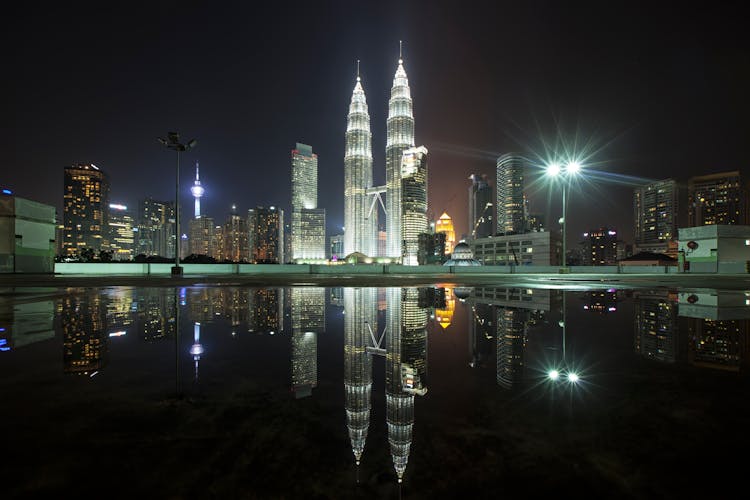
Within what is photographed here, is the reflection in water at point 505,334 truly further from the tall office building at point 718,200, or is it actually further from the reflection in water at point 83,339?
the tall office building at point 718,200

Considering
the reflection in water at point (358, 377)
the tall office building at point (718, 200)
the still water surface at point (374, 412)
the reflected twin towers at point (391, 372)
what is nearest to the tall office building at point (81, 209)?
the reflection in water at point (358, 377)

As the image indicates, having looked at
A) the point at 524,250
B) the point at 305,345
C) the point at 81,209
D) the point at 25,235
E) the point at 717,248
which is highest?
the point at 81,209

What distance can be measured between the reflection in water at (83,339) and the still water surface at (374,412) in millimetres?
54

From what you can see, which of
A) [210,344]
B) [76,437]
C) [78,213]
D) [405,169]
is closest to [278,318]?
[210,344]

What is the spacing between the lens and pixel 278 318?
8406mm

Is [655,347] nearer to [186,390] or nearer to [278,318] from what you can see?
[186,390]

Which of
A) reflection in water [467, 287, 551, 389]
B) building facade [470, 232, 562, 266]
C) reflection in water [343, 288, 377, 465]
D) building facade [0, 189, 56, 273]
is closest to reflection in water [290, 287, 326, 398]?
reflection in water [343, 288, 377, 465]

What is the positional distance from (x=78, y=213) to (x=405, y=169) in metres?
188

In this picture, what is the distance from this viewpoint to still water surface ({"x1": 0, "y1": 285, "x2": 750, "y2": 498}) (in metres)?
2.01

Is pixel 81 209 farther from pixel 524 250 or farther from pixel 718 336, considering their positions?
pixel 718 336

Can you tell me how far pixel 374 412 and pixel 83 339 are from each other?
571 centimetres

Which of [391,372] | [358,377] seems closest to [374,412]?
[358,377]

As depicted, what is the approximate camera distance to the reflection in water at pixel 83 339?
444 centimetres

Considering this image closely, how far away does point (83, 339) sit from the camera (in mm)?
5840
